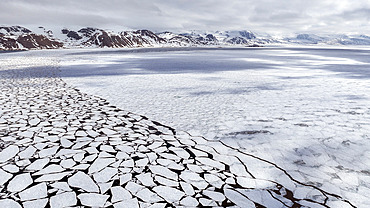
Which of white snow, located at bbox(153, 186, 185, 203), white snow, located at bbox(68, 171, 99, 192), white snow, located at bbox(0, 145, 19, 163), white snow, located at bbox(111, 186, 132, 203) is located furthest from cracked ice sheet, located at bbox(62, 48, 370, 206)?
white snow, located at bbox(0, 145, 19, 163)

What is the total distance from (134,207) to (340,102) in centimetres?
812

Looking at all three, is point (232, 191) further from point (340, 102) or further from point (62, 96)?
point (62, 96)

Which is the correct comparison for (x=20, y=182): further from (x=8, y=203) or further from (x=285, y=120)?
(x=285, y=120)

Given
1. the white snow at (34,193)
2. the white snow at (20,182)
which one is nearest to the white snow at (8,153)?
the white snow at (20,182)

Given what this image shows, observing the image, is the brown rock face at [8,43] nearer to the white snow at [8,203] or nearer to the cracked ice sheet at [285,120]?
the cracked ice sheet at [285,120]

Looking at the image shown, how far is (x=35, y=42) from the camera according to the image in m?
151

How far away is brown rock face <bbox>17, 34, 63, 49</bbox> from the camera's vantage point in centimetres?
14279

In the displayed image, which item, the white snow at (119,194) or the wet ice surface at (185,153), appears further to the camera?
the wet ice surface at (185,153)

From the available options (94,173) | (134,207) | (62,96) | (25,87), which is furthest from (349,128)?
(25,87)

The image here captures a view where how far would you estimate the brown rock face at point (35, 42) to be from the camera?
14279 cm

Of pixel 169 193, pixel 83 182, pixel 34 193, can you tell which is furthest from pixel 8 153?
pixel 169 193

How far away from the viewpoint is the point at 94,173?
3676mm

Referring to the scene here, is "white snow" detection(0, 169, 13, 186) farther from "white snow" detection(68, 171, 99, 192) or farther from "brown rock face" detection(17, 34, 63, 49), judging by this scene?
"brown rock face" detection(17, 34, 63, 49)

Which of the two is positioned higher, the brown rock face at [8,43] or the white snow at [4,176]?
the brown rock face at [8,43]
